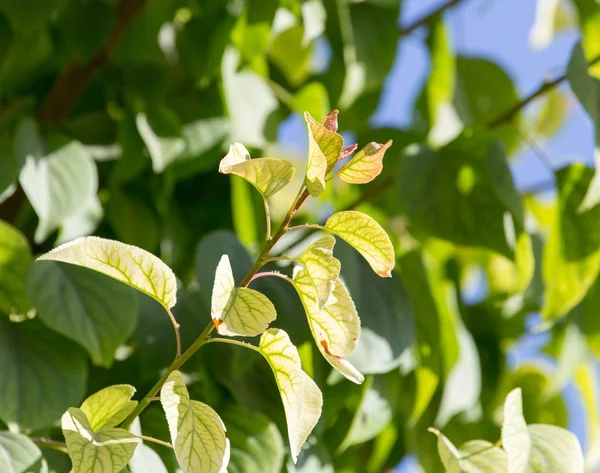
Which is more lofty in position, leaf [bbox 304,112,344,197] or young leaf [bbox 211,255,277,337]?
leaf [bbox 304,112,344,197]

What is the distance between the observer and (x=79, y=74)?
0.77m

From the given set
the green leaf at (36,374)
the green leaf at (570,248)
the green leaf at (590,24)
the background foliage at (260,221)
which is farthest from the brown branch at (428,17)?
the green leaf at (36,374)

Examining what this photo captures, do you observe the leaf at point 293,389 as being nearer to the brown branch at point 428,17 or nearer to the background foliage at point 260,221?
the background foliage at point 260,221

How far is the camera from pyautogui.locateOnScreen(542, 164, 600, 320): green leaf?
26.6 inches

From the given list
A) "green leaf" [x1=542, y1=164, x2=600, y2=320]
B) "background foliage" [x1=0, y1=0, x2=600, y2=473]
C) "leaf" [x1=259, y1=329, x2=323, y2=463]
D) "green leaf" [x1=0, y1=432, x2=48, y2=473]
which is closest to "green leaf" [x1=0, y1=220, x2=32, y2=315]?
"background foliage" [x1=0, y1=0, x2=600, y2=473]

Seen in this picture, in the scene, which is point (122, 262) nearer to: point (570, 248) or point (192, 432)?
point (192, 432)

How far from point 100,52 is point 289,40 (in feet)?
0.68

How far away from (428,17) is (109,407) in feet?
2.01

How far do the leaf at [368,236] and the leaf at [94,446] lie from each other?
127 mm

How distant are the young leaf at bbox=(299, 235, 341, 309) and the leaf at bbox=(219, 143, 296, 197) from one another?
0.03 meters

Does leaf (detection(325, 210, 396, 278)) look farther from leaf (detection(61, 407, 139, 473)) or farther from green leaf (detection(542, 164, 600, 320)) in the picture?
green leaf (detection(542, 164, 600, 320))

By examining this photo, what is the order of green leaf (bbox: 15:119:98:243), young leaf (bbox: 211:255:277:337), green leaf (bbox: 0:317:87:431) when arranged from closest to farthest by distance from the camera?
1. young leaf (bbox: 211:255:277:337)
2. green leaf (bbox: 0:317:87:431)
3. green leaf (bbox: 15:119:98:243)

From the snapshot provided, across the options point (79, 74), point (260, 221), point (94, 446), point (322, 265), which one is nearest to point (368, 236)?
point (322, 265)

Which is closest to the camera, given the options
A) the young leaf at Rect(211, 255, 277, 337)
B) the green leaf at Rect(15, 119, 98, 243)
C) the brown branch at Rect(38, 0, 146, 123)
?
the young leaf at Rect(211, 255, 277, 337)
